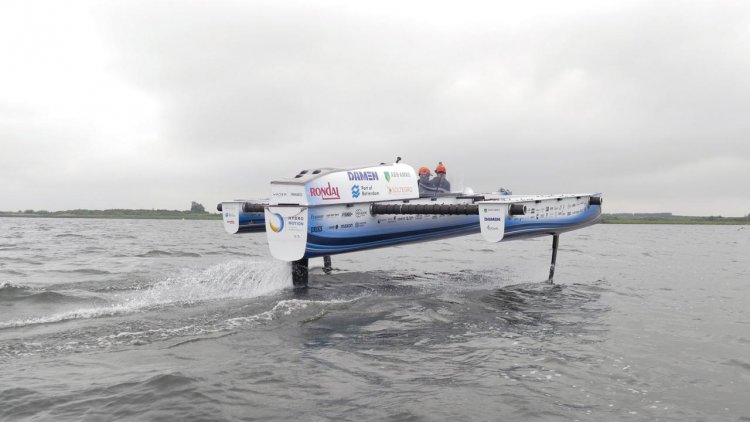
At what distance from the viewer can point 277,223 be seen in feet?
33.7

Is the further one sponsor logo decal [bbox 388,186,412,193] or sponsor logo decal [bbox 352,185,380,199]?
sponsor logo decal [bbox 388,186,412,193]

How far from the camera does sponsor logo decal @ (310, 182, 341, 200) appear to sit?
10422mm

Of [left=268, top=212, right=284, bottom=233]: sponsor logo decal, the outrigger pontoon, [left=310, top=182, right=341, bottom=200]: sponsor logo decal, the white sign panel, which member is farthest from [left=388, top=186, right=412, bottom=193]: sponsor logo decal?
[left=268, top=212, right=284, bottom=233]: sponsor logo decal

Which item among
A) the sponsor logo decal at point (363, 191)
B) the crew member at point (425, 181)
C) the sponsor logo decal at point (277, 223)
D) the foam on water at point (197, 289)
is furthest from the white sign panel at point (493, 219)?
the crew member at point (425, 181)

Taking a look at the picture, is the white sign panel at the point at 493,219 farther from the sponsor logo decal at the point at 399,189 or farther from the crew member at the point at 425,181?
the crew member at the point at 425,181

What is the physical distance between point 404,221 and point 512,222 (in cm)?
240

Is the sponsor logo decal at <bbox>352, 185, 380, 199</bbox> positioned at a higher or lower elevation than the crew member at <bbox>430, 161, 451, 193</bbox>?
lower

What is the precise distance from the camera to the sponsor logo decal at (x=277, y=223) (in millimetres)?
10242

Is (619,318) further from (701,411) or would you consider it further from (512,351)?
(701,411)

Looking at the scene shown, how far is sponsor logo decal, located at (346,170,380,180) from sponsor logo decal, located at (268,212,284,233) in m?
1.80

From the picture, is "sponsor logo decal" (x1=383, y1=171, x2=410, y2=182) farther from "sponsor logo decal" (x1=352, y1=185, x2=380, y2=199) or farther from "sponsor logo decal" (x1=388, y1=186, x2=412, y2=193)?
"sponsor logo decal" (x1=352, y1=185, x2=380, y2=199)

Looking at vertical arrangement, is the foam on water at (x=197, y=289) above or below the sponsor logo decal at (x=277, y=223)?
below

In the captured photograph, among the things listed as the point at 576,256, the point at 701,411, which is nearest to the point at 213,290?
the point at 701,411

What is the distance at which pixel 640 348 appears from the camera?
6824 mm
